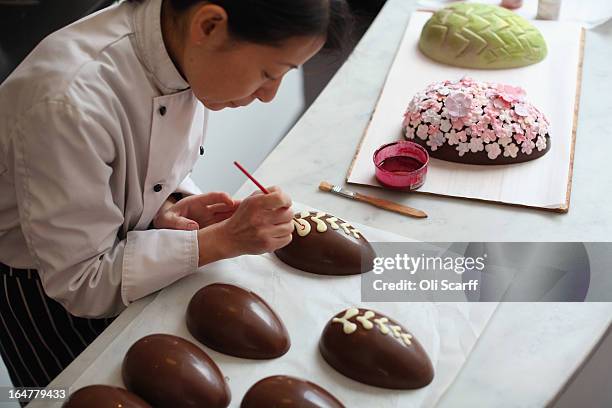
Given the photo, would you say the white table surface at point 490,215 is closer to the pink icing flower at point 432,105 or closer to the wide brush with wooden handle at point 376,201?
the wide brush with wooden handle at point 376,201

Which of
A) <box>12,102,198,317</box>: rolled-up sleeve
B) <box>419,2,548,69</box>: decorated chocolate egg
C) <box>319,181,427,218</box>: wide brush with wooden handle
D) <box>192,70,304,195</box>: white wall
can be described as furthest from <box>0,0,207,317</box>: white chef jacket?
<box>192,70,304,195</box>: white wall

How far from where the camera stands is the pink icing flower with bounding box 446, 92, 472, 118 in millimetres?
1171

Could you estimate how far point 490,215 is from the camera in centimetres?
109

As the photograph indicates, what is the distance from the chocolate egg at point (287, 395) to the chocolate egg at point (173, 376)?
4 cm

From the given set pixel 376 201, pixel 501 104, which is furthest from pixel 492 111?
pixel 376 201

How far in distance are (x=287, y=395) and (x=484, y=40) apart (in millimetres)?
921

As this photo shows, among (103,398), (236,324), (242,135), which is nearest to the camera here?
(103,398)

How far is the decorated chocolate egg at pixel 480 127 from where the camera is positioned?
3.83 feet

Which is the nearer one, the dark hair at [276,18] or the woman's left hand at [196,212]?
the dark hair at [276,18]

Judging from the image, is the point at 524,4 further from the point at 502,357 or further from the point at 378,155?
the point at 502,357

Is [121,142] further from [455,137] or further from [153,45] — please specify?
[455,137]

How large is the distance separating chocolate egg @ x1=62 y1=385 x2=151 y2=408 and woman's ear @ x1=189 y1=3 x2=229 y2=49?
1.37 feet

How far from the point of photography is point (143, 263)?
0.94 m

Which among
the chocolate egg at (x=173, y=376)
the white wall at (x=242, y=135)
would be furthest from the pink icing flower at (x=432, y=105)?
the white wall at (x=242, y=135)
